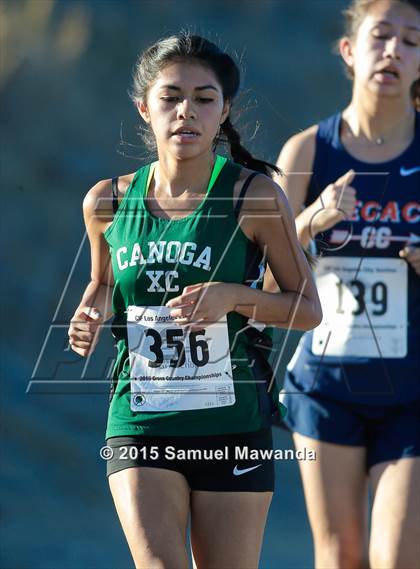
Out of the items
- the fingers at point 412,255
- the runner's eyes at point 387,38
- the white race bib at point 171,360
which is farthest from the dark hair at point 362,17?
the white race bib at point 171,360

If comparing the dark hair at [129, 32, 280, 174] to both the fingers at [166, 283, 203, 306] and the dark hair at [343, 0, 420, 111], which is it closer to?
the fingers at [166, 283, 203, 306]

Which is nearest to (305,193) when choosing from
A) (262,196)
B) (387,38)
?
(387,38)

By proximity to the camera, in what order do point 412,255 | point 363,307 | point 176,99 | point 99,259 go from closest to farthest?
point 176,99 < point 99,259 < point 412,255 < point 363,307

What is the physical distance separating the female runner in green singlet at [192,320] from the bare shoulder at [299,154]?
816mm

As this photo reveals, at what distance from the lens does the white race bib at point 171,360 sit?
3197 millimetres

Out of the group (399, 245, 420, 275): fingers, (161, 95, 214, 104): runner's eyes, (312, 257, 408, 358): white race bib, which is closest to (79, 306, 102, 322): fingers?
(161, 95, 214, 104): runner's eyes

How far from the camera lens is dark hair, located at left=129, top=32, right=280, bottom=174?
3354mm

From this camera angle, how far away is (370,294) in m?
4.13

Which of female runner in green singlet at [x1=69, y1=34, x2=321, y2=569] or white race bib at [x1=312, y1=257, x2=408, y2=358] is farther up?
white race bib at [x1=312, y1=257, x2=408, y2=358]

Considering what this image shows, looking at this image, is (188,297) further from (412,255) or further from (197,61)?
(412,255)

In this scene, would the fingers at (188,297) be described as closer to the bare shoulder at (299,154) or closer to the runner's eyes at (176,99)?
the runner's eyes at (176,99)

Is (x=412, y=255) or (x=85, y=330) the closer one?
(x=85, y=330)

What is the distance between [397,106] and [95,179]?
1.90 meters

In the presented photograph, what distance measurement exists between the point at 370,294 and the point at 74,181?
207cm
